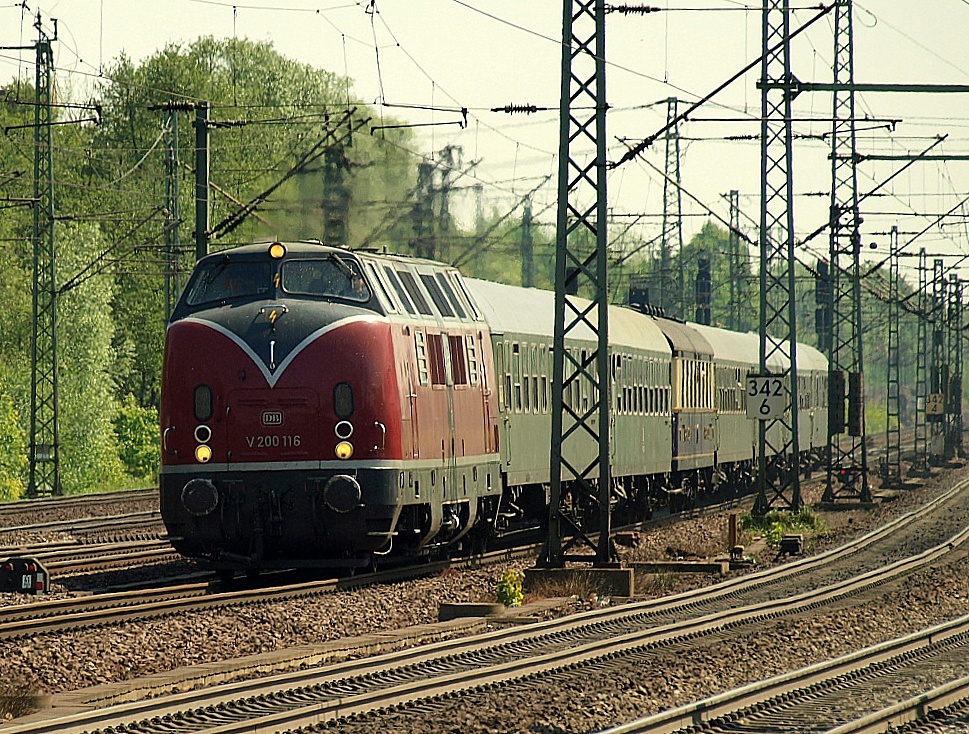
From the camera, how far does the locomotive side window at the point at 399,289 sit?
20.5 metres

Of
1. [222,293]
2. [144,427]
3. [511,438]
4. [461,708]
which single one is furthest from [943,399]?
[461,708]

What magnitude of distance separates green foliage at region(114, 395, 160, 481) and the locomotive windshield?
41829 mm

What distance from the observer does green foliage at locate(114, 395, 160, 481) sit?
61.0 m

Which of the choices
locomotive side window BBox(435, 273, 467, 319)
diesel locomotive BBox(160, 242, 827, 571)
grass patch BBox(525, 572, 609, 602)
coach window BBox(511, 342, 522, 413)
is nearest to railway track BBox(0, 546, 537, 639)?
diesel locomotive BBox(160, 242, 827, 571)

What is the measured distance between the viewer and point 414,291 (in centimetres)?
2111

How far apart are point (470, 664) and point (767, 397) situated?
1900cm

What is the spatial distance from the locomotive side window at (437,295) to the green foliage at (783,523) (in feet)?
36.4

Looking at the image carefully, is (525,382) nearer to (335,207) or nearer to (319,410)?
(319,410)

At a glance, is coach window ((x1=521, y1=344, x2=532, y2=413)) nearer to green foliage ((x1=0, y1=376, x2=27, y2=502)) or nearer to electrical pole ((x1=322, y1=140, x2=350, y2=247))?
green foliage ((x1=0, y1=376, x2=27, y2=502))

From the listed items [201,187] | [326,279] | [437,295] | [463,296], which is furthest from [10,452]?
[326,279]

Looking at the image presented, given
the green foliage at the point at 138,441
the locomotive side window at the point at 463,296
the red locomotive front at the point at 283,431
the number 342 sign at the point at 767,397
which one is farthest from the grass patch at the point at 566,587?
the green foliage at the point at 138,441

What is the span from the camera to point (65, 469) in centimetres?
5359

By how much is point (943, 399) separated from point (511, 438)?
155ft

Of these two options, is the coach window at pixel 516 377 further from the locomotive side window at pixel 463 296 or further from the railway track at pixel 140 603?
the railway track at pixel 140 603
